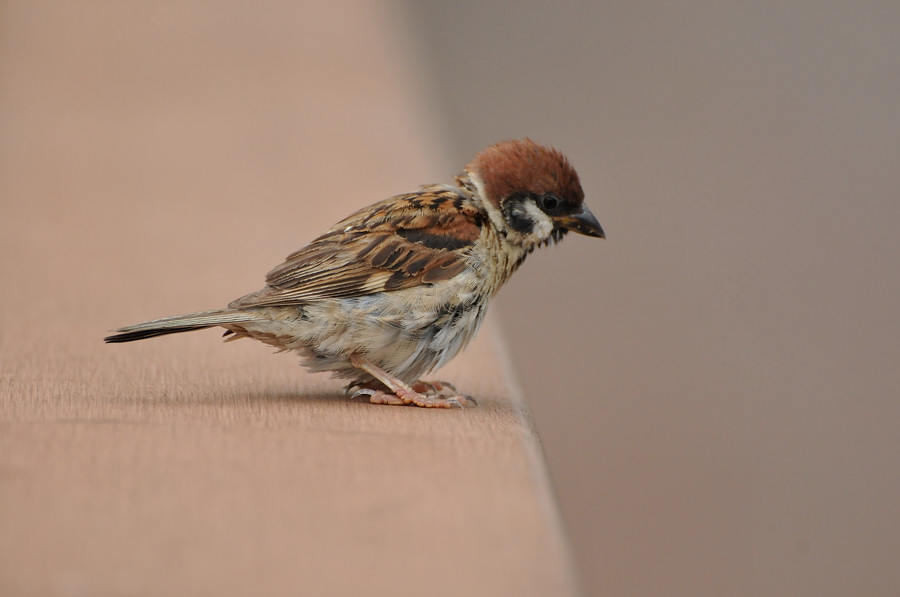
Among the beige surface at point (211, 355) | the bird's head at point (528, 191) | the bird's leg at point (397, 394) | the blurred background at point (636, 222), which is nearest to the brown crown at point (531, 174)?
the bird's head at point (528, 191)

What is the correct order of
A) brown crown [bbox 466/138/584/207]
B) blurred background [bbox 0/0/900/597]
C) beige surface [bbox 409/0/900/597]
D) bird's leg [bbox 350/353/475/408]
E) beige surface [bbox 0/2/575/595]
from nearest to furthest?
beige surface [bbox 0/2/575/595] < bird's leg [bbox 350/353/475/408] < brown crown [bbox 466/138/584/207] < blurred background [bbox 0/0/900/597] < beige surface [bbox 409/0/900/597]

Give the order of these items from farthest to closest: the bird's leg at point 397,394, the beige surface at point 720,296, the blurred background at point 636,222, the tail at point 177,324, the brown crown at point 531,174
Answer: the beige surface at point 720,296, the blurred background at point 636,222, the brown crown at point 531,174, the bird's leg at point 397,394, the tail at point 177,324

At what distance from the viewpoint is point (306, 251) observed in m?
2.51

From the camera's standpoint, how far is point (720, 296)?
612 cm

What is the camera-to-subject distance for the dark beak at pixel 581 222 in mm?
2770

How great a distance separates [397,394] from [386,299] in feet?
0.71

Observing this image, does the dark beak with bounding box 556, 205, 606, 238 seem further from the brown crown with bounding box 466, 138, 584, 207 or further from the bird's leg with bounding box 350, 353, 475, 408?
the bird's leg with bounding box 350, 353, 475, 408

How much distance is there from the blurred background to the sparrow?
1.22ft

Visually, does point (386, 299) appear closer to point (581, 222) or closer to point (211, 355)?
point (211, 355)

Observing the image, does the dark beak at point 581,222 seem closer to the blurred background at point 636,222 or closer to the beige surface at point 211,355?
the beige surface at point 211,355

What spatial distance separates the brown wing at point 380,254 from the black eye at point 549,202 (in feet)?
0.60

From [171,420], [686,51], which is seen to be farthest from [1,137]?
[686,51]

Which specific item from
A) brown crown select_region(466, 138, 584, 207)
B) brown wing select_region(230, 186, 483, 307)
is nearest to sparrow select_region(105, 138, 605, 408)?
brown wing select_region(230, 186, 483, 307)

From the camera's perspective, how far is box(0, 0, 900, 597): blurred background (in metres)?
3.54
